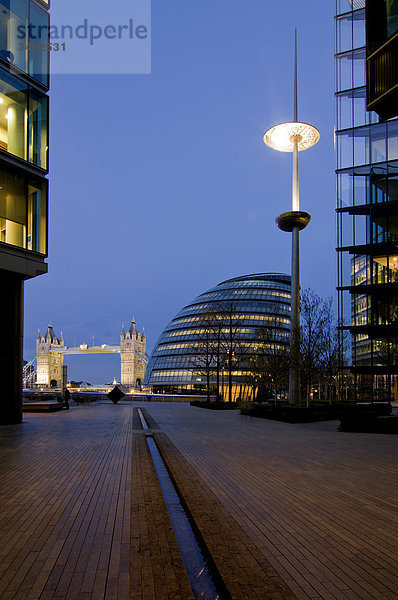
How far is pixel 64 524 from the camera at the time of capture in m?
7.63

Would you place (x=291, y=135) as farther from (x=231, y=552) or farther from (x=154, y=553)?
(x=154, y=553)

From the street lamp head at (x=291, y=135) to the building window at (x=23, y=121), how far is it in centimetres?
2226

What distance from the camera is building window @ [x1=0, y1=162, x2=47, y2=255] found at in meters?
25.1

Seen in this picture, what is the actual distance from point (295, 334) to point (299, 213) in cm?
1104

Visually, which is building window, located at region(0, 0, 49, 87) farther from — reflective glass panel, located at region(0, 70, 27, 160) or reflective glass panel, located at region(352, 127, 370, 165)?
reflective glass panel, located at region(352, 127, 370, 165)

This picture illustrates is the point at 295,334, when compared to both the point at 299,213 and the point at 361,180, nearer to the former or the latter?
the point at 299,213

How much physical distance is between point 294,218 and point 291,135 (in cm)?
921

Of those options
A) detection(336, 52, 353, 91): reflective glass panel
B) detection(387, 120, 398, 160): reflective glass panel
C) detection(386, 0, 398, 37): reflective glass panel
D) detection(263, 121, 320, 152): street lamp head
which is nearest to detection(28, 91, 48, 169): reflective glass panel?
detection(386, 0, 398, 37): reflective glass panel

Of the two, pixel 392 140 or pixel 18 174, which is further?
pixel 392 140

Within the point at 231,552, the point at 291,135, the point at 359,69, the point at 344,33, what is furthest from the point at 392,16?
the point at 344,33

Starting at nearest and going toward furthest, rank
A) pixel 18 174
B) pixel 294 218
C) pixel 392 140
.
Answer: pixel 18 174
pixel 294 218
pixel 392 140

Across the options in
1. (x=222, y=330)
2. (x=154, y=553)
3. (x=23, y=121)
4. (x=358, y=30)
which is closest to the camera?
(x=154, y=553)

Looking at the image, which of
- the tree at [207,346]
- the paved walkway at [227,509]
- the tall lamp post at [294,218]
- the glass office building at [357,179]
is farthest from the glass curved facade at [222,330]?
the paved walkway at [227,509]

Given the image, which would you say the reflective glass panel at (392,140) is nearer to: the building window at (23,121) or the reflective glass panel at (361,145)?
the reflective glass panel at (361,145)
